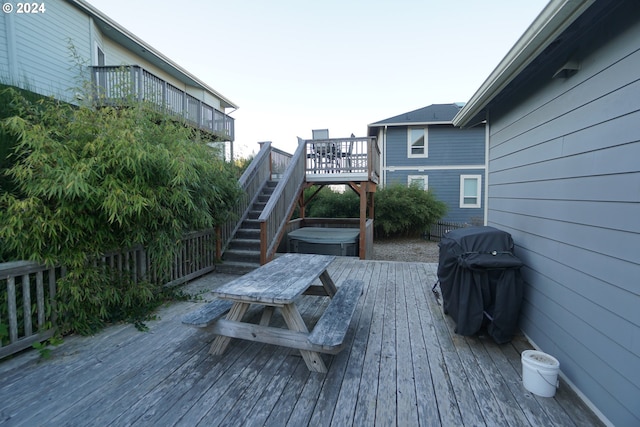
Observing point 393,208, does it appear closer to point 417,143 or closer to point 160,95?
point 417,143

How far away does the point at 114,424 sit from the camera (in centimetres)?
149

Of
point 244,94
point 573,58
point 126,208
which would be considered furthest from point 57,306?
point 244,94

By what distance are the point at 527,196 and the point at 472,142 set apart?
11369mm

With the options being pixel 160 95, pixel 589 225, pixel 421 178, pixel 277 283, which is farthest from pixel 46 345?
pixel 421 178

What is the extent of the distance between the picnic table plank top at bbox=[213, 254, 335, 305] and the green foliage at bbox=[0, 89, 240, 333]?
1.15 metres

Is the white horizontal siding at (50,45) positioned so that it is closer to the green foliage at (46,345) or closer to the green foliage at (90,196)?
the green foliage at (90,196)

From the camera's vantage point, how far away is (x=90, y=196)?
2.26 metres

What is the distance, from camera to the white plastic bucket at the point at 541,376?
1708 mm

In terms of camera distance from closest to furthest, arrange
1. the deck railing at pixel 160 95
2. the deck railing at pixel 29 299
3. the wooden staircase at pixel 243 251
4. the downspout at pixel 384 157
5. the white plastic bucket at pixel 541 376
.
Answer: the white plastic bucket at pixel 541 376 < the deck railing at pixel 29 299 < the wooden staircase at pixel 243 251 < the deck railing at pixel 160 95 < the downspout at pixel 384 157

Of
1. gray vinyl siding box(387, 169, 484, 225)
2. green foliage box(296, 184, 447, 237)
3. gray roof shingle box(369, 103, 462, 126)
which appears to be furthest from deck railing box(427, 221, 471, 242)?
gray roof shingle box(369, 103, 462, 126)

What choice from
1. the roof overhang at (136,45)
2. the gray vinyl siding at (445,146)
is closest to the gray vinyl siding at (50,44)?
the roof overhang at (136,45)

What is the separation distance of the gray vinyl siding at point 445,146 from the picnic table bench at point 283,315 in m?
11.4

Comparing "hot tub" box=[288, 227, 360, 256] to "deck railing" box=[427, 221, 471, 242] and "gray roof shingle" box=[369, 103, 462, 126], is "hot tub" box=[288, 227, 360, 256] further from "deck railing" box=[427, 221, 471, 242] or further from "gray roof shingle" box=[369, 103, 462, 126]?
"gray roof shingle" box=[369, 103, 462, 126]

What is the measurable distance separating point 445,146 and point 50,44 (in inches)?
516
